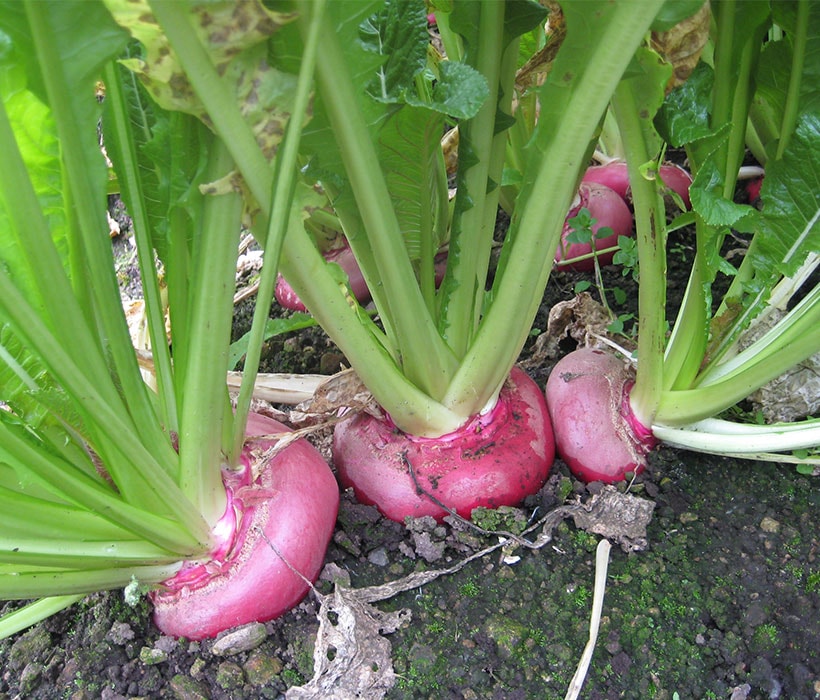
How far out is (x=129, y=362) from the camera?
3.07ft

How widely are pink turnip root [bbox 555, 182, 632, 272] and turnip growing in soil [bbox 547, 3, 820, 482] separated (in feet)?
1.37

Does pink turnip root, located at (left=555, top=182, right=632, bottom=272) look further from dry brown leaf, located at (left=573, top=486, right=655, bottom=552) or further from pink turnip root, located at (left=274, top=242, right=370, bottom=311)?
dry brown leaf, located at (left=573, top=486, right=655, bottom=552)

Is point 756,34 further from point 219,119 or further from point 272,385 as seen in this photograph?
point 272,385

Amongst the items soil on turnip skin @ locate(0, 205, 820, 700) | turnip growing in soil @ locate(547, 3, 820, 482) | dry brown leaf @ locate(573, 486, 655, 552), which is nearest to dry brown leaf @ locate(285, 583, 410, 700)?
soil on turnip skin @ locate(0, 205, 820, 700)

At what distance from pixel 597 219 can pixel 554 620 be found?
934mm

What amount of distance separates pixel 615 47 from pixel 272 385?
83cm

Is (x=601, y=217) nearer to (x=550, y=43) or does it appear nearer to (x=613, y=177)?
(x=613, y=177)

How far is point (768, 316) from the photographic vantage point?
1345 millimetres

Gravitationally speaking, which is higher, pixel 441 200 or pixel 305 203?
pixel 305 203

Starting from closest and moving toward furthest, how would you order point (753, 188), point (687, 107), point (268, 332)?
point (687, 107) < point (268, 332) < point (753, 188)

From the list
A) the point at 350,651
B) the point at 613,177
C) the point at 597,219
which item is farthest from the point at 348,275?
the point at 350,651

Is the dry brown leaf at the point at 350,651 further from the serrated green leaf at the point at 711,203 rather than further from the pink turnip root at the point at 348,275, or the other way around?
the pink turnip root at the point at 348,275

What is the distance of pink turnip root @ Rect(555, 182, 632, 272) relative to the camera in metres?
1.66

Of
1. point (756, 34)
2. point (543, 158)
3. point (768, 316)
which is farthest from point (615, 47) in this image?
point (768, 316)
